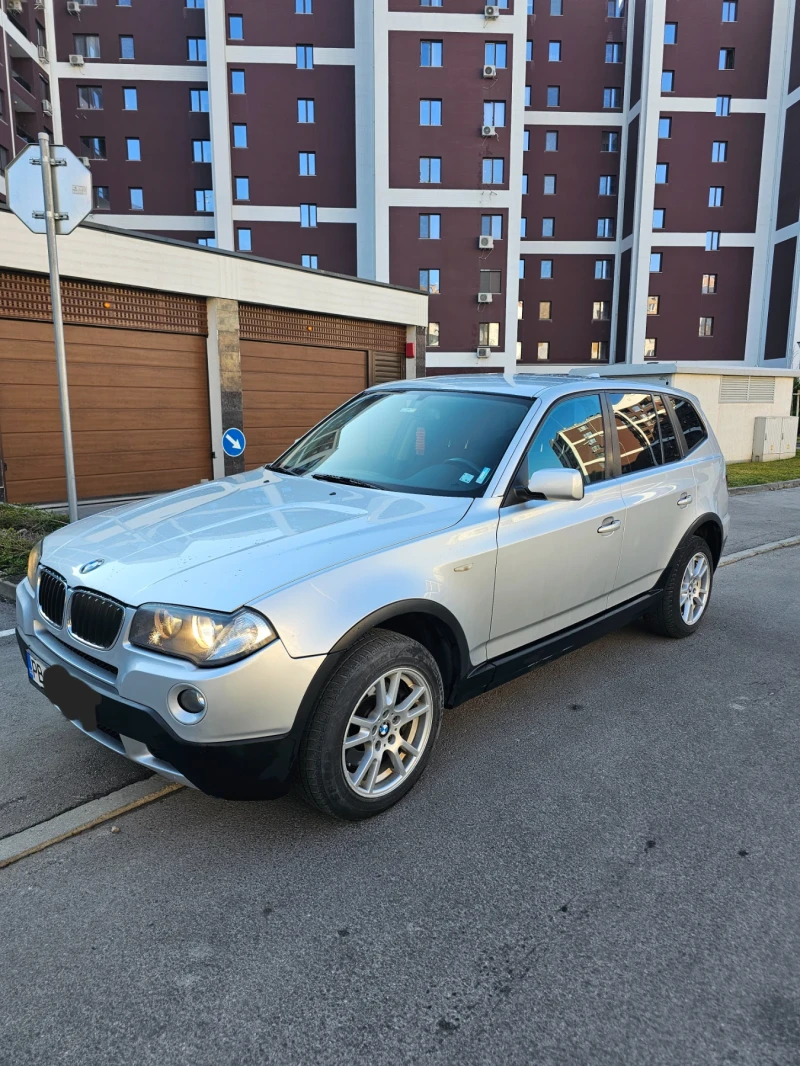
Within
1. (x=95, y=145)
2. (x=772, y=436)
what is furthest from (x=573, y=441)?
Result: (x=95, y=145)

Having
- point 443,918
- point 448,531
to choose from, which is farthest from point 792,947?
point 448,531

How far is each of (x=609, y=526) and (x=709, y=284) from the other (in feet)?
141

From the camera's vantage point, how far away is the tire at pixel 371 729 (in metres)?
2.54

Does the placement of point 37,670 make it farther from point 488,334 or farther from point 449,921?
point 488,334

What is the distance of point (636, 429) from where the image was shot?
14.3 ft

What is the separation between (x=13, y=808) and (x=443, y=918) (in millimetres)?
1765

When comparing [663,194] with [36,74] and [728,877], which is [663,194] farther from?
[728,877]

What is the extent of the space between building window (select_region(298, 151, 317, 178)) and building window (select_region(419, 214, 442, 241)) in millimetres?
6015

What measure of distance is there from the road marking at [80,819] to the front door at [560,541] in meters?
1.56

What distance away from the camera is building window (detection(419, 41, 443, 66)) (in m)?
34.3

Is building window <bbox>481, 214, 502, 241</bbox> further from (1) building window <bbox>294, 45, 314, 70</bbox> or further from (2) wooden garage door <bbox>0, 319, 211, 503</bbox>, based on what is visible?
(2) wooden garage door <bbox>0, 319, 211, 503</bbox>

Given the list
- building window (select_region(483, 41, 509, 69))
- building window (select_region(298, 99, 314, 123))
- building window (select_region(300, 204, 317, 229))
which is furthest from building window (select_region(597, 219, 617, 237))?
building window (select_region(298, 99, 314, 123))

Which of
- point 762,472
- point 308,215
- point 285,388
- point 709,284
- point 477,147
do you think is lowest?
point 762,472

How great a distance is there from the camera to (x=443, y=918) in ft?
7.50
